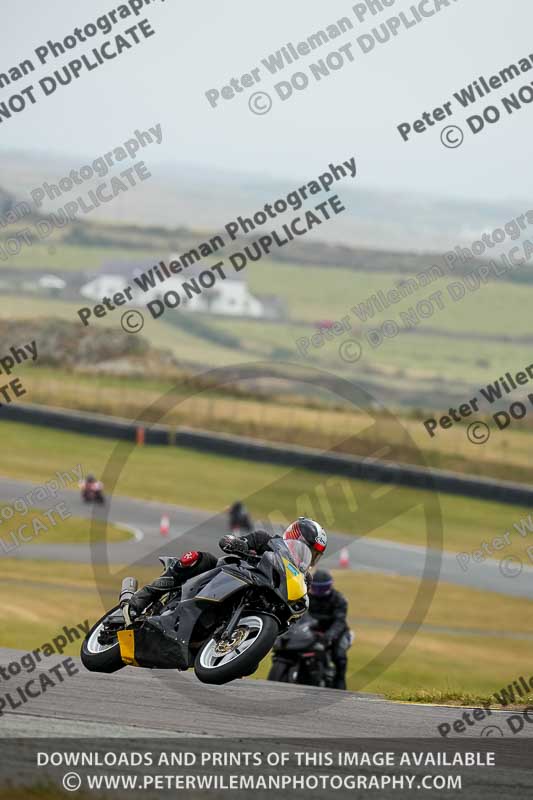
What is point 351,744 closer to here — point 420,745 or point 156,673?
point 420,745

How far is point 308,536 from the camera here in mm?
9656

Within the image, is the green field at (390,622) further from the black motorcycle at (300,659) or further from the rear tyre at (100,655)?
the rear tyre at (100,655)

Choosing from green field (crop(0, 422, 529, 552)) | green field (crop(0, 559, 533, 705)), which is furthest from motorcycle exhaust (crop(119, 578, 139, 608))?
green field (crop(0, 422, 529, 552))

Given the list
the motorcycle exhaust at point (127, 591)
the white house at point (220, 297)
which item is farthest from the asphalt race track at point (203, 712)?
the white house at point (220, 297)

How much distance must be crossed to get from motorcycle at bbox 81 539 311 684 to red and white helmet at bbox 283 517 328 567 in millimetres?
56

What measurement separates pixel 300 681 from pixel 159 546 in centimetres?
1580

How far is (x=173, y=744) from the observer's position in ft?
26.9

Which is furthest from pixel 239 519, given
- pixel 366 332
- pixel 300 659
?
pixel 366 332

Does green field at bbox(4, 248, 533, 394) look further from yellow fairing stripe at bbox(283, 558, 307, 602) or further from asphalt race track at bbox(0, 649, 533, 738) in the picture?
yellow fairing stripe at bbox(283, 558, 307, 602)

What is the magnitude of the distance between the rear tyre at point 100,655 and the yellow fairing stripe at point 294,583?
1.69m

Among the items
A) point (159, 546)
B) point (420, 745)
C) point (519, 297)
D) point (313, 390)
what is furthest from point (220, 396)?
point (519, 297)

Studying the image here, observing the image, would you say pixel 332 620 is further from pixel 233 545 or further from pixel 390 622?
pixel 390 622

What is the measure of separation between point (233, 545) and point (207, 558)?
444 millimetres

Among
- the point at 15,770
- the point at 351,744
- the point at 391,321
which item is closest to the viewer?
the point at 15,770
